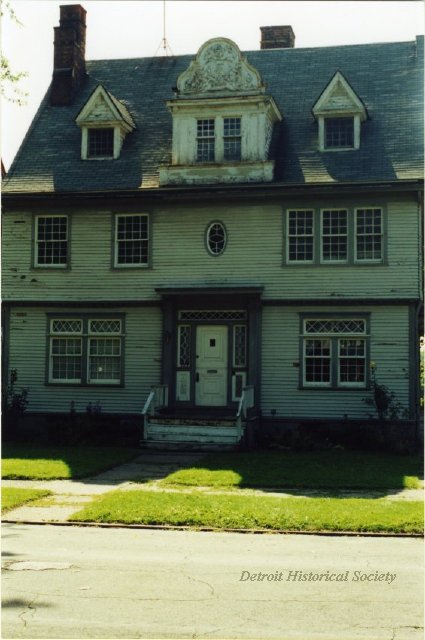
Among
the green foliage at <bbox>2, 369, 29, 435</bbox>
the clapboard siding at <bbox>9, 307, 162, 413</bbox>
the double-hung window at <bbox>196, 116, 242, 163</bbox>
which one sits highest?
the double-hung window at <bbox>196, 116, 242, 163</bbox>

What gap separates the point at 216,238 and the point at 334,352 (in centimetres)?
468

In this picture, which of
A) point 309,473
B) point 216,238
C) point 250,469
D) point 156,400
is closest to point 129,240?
point 216,238

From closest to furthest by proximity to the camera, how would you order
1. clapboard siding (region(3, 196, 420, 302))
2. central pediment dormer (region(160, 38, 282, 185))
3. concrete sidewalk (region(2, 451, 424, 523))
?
concrete sidewalk (region(2, 451, 424, 523))
clapboard siding (region(3, 196, 420, 302))
central pediment dormer (region(160, 38, 282, 185))

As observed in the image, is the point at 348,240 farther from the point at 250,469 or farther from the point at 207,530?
the point at 207,530

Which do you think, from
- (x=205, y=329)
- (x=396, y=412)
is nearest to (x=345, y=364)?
(x=396, y=412)

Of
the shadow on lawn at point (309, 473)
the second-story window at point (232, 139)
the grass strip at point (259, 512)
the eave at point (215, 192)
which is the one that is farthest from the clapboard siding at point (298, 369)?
the grass strip at point (259, 512)

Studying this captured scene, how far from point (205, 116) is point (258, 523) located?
14941 mm

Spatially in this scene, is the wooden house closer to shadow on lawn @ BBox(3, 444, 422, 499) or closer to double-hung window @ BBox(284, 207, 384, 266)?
double-hung window @ BBox(284, 207, 384, 266)

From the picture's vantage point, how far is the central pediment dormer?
77.8ft

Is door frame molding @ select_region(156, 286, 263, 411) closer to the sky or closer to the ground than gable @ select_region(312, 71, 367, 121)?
closer to the ground

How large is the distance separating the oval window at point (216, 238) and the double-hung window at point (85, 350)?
133 inches

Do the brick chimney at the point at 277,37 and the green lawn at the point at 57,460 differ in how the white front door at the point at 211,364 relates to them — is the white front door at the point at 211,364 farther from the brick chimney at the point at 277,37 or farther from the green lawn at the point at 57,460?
the brick chimney at the point at 277,37

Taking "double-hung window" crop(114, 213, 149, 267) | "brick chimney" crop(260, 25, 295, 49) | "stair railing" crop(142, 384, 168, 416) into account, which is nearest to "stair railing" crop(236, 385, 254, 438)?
"stair railing" crop(142, 384, 168, 416)

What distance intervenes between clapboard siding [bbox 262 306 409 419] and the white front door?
1.25 m
